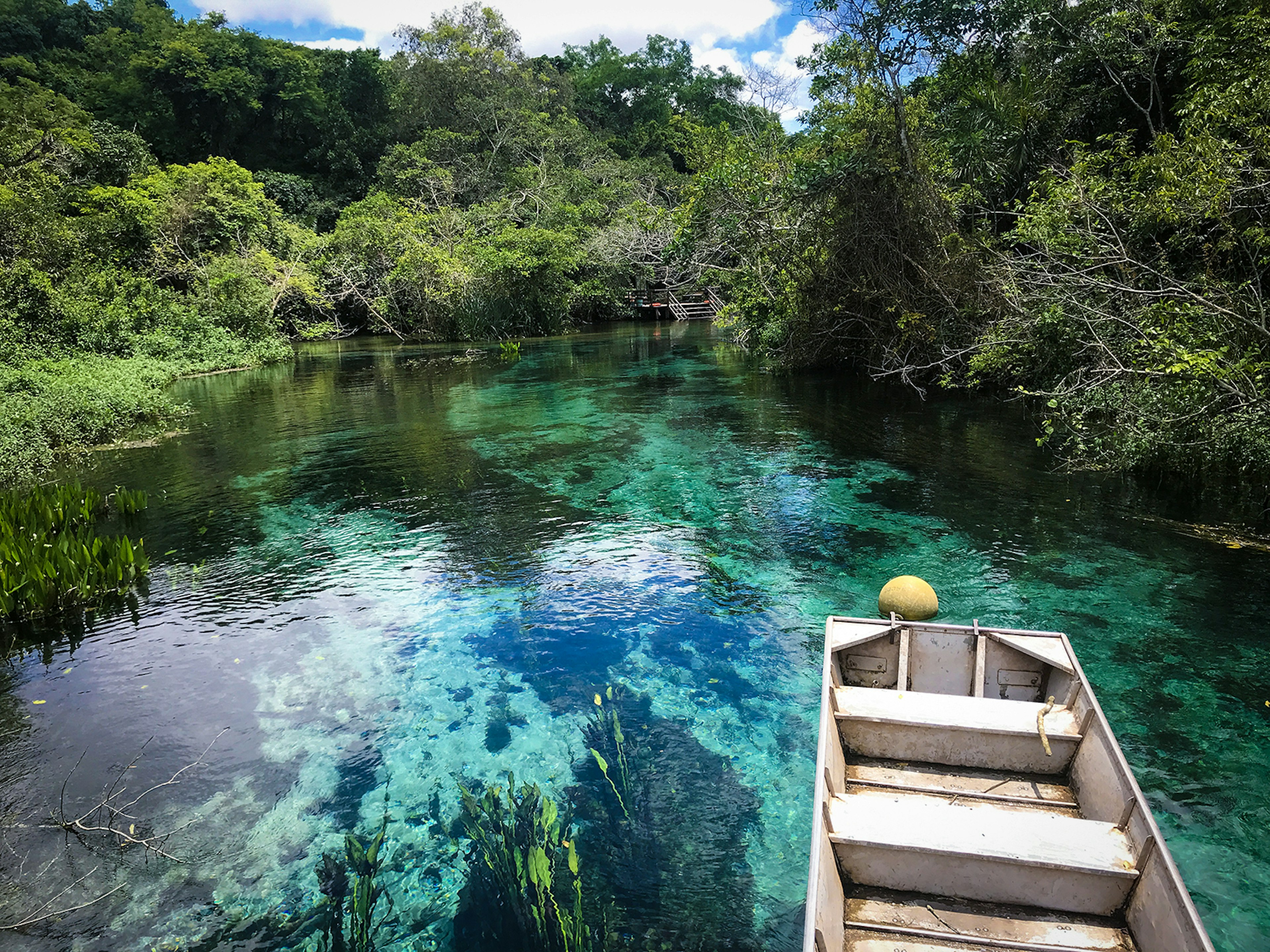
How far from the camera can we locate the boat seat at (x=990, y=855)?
11.0 feet

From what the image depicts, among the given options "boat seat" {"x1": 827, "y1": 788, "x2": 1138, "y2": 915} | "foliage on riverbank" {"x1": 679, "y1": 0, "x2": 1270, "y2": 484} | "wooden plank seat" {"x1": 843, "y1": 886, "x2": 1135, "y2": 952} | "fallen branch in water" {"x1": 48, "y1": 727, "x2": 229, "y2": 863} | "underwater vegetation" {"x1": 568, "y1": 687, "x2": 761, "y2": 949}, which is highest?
"foliage on riverbank" {"x1": 679, "y1": 0, "x2": 1270, "y2": 484}

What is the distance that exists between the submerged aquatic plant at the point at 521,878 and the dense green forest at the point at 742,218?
318 inches

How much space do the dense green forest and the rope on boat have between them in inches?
215

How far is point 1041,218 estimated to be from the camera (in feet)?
40.8

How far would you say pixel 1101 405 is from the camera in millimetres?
10883

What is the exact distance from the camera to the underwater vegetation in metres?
4.05

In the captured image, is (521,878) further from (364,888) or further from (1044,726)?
(1044,726)

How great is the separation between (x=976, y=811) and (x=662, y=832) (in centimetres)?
189

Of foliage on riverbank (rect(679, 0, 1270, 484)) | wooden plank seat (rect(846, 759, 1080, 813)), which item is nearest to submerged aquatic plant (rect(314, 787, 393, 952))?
wooden plank seat (rect(846, 759, 1080, 813))

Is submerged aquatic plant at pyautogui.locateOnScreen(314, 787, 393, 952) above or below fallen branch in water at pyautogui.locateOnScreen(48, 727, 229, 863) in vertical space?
below

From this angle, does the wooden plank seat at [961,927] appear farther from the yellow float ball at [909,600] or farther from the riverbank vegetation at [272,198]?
the riverbank vegetation at [272,198]

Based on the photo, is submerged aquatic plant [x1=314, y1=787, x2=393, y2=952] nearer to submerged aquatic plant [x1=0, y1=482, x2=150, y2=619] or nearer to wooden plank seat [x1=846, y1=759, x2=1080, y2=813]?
wooden plank seat [x1=846, y1=759, x2=1080, y2=813]

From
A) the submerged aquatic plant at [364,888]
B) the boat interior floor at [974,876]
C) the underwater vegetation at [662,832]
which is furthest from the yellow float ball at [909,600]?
the submerged aquatic plant at [364,888]

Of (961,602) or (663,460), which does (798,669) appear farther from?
(663,460)
